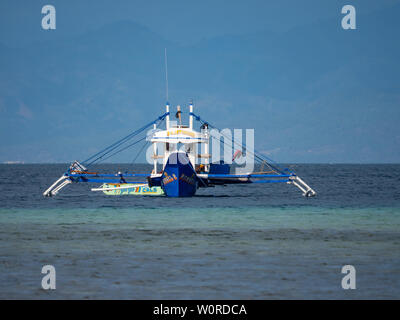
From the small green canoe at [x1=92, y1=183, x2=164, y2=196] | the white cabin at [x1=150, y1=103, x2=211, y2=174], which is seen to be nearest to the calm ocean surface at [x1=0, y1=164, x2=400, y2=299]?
the white cabin at [x1=150, y1=103, x2=211, y2=174]

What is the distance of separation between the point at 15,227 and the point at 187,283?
1805cm

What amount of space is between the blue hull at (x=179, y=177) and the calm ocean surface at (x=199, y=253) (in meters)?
9.57

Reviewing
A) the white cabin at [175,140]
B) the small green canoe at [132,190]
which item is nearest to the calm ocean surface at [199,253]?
the white cabin at [175,140]

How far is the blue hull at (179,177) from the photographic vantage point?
2206 inches

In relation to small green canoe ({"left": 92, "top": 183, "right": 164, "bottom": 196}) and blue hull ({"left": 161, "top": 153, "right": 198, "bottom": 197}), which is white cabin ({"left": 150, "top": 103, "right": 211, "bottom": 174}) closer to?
blue hull ({"left": 161, "top": 153, "right": 198, "bottom": 197})

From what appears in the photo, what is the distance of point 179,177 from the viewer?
58.2m

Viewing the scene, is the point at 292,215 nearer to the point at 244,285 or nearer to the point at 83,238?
the point at 83,238

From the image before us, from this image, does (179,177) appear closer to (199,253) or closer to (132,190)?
(132,190)

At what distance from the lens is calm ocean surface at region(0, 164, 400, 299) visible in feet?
66.5

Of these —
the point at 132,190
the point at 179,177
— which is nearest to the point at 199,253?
the point at 179,177

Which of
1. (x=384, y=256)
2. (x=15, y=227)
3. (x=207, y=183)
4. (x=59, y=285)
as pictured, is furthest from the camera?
(x=207, y=183)

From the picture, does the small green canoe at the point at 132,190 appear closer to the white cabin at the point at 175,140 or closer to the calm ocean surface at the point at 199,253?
the white cabin at the point at 175,140
